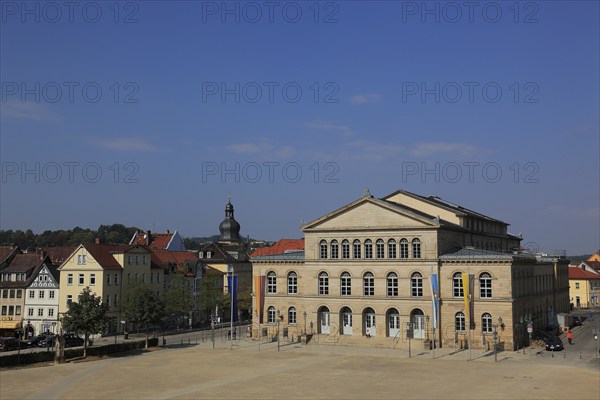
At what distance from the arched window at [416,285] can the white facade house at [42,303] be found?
4871 cm

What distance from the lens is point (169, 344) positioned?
3029 inches

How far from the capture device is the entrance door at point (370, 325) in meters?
73.6

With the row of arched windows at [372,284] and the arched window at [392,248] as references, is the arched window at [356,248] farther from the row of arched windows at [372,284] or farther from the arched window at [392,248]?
the arched window at [392,248]

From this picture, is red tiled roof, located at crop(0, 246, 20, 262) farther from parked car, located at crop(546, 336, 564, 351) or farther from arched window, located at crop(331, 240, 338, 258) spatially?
parked car, located at crop(546, 336, 564, 351)

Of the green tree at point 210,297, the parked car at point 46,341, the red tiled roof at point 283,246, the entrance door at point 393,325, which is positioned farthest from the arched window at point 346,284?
the red tiled roof at point 283,246

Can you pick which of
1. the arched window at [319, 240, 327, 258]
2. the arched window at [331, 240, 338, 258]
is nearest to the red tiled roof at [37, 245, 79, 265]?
the arched window at [319, 240, 327, 258]

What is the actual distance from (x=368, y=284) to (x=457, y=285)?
10424mm

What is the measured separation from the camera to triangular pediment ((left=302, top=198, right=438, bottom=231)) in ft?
236

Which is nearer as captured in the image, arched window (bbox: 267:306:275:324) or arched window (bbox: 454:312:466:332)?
arched window (bbox: 454:312:466:332)

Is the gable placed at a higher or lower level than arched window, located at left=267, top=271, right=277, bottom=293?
higher

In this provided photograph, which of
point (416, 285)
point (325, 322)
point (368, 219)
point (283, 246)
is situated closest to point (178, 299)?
point (325, 322)

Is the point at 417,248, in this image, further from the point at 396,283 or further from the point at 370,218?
the point at 370,218

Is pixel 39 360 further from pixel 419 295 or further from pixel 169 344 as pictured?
pixel 419 295

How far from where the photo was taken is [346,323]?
7550 cm
